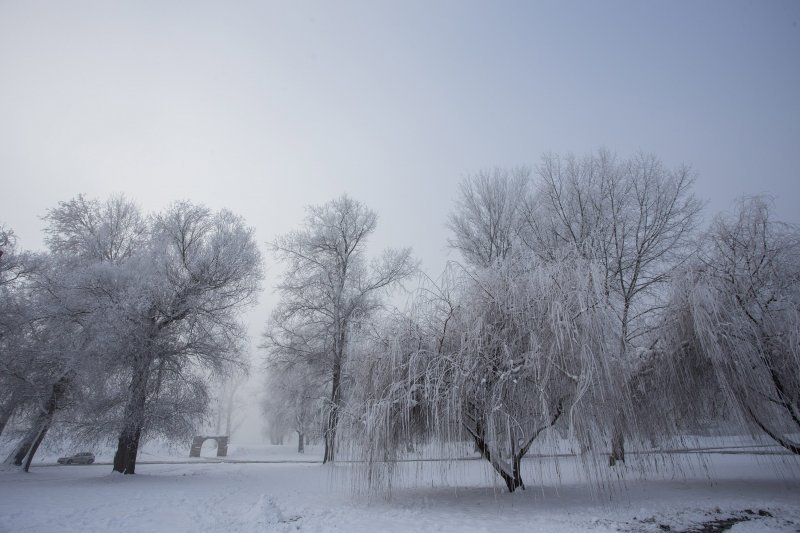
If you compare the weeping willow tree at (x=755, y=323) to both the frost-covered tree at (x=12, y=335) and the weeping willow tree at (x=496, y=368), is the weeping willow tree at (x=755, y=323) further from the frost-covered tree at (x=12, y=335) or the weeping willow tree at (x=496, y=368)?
the frost-covered tree at (x=12, y=335)

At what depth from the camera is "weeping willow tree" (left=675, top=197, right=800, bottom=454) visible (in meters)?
7.22

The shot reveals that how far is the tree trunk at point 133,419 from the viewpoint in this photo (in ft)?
36.4

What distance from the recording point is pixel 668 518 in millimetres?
6125

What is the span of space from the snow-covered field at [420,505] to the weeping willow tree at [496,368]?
2.53ft

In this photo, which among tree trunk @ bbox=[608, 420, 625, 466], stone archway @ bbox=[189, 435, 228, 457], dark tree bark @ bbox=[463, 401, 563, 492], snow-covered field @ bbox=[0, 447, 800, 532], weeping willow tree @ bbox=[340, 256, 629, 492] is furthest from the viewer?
stone archway @ bbox=[189, 435, 228, 457]

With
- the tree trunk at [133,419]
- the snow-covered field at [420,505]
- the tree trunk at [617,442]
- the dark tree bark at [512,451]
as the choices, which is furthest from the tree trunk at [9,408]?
the tree trunk at [617,442]

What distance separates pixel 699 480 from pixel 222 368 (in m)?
13.5

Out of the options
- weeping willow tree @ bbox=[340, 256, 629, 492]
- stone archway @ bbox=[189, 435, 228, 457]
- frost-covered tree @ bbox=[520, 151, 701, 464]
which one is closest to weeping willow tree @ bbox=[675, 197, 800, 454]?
weeping willow tree @ bbox=[340, 256, 629, 492]

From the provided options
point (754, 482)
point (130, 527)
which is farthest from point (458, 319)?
point (754, 482)

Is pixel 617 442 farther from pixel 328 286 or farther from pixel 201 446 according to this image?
pixel 201 446

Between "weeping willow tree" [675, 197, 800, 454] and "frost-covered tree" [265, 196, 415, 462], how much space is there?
37.0 ft

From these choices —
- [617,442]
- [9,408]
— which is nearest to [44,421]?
[9,408]

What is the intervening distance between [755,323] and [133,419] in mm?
14741

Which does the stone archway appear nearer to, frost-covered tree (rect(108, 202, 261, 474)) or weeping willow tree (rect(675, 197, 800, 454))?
frost-covered tree (rect(108, 202, 261, 474))
